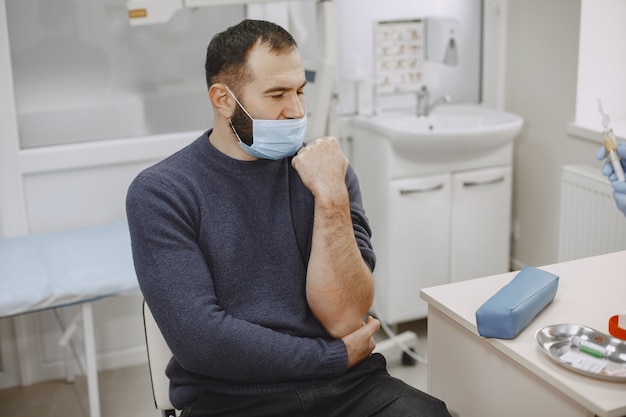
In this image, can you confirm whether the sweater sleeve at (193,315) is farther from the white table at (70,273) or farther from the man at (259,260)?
the white table at (70,273)

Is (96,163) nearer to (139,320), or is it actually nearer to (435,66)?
(139,320)

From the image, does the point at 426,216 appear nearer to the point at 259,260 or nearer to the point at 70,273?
the point at 70,273

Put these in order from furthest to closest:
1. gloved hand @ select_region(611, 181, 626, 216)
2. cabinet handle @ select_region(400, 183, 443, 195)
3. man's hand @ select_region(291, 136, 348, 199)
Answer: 1. cabinet handle @ select_region(400, 183, 443, 195)
2. gloved hand @ select_region(611, 181, 626, 216)
3. man's hand @ select_region(291, 136, 348, 199)

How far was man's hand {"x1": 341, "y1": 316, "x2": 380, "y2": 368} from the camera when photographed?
1.63m

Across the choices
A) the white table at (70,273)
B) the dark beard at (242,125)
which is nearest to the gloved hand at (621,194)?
the dark beard at (242,125)

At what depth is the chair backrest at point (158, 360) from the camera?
1675 millimetres

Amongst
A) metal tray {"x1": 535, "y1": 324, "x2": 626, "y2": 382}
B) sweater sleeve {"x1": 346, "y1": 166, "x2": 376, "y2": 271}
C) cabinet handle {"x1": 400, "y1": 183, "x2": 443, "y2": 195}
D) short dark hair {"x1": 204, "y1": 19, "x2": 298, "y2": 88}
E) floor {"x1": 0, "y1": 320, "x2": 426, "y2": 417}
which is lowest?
floor {"x1": 0, "y1": 320, "x2": 426, "y2": 417}

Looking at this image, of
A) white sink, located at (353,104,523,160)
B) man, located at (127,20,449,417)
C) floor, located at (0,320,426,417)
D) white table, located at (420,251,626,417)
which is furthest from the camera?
white sink, located at (353,104,523,160)

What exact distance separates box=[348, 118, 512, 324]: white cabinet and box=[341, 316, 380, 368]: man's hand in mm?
1339

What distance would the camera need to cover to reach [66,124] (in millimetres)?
2877

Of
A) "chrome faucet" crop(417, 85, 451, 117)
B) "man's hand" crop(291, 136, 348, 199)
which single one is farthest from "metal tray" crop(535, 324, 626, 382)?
"chrome faucet" crop(417, 85, 451, 117)

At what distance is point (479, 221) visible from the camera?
3148mm

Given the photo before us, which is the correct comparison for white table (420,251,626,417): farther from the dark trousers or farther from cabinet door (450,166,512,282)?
cabinet door (450,166,512,282)

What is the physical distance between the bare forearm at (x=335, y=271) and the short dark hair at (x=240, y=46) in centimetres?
33
